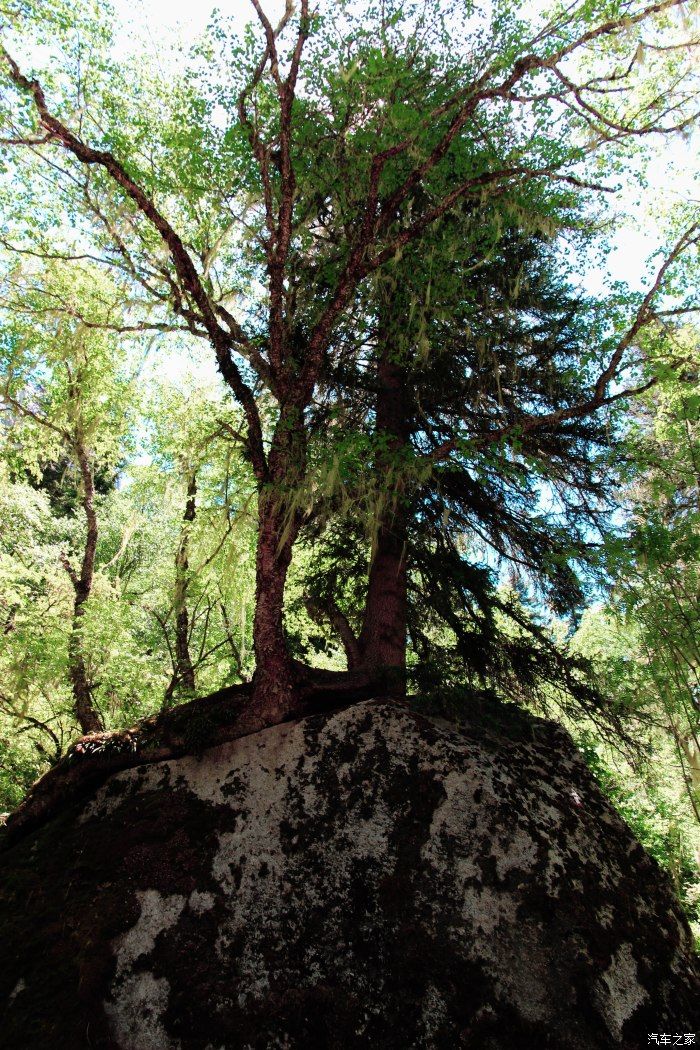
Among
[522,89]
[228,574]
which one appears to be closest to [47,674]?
[228,574]

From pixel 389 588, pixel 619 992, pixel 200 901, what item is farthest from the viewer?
pixel 389 588

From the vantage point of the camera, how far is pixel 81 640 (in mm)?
8633

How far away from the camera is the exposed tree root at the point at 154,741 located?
5.13 meters

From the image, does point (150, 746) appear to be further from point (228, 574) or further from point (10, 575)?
point (10, 575)

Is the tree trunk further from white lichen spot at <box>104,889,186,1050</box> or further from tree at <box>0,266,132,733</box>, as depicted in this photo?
tree at <box>0,266,132,733</box>

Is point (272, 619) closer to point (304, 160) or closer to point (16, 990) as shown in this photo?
point (16, 990)

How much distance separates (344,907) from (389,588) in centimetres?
321

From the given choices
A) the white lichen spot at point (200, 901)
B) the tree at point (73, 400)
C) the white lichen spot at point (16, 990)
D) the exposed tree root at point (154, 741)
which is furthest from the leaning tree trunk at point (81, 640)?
the white lichen spot at point (200, 901)

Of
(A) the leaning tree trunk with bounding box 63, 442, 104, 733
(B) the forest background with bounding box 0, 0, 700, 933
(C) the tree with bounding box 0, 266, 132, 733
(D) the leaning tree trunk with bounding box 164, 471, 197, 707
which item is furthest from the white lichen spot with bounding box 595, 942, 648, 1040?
(C) the tree with bounding box 0, 266, 132, 733

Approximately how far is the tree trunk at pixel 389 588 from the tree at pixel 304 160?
95 cm

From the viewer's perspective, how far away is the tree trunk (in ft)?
19.3

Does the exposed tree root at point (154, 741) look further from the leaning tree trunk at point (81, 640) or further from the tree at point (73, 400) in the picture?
the tree at point (73, 400)

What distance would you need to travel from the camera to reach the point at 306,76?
675 cm

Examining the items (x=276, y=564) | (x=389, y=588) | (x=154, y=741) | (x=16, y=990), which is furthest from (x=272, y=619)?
(x=16, y=990)
